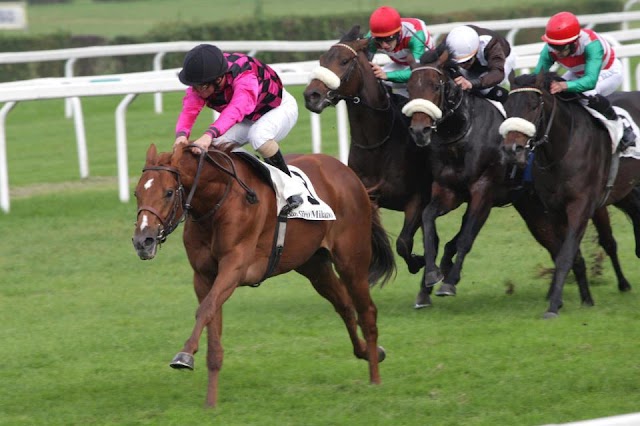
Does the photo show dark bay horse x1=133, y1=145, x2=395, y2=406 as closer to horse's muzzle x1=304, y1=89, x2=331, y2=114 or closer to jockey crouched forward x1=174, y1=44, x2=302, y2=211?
jockey crouched forward x1=174, y1=44, x2=302, y2=211

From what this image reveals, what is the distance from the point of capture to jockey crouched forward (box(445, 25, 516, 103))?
25.6 ft

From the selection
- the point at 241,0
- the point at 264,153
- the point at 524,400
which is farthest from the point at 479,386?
the point at 241,0

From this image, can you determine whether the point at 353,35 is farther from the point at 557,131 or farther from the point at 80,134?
the point at 80,134

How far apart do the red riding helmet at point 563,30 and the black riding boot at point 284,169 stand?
220 centimetres

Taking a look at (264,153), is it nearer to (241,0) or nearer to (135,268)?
(135,268)

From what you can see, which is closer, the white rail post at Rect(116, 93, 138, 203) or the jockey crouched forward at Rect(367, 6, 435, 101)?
the jockey crouched forward at Rect(367, 6, 435, 101)

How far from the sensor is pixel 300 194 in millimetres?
5910

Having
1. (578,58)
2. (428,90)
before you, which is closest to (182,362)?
(428,90)

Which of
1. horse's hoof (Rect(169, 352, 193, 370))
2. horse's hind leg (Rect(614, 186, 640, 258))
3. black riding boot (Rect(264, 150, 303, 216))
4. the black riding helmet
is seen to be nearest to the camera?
horse's hoof (Rect(169, 352, 193, 370))

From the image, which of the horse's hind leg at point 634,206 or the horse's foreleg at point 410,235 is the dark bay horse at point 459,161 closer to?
the horse's foreleg at point 410,235

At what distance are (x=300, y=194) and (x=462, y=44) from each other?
2322 mm

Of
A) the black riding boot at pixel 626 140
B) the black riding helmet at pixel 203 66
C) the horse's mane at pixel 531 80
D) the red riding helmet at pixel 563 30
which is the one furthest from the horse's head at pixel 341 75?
the black riding helmet at pixel 203 66

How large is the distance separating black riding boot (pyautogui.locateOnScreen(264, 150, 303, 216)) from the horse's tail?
2.85 feet

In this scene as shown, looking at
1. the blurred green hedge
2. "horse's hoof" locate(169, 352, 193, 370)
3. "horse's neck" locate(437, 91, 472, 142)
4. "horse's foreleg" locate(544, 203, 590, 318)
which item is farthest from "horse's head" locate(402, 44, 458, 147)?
the blurred green hedge
